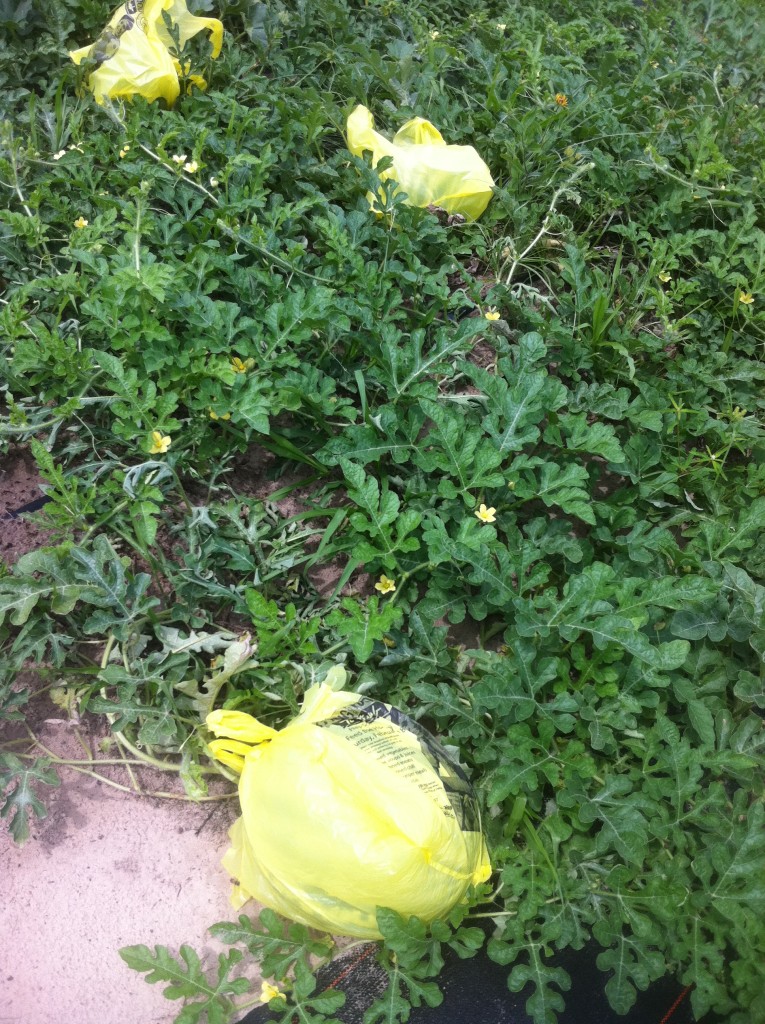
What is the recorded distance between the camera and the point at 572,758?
1.91 m

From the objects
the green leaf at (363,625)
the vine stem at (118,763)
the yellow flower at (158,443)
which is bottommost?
the vine stem at (118,763)

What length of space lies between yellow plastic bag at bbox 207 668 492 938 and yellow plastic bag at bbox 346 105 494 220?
196cm

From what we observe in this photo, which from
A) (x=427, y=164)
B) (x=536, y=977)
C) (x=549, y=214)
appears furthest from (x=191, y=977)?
(x=549, y=214)

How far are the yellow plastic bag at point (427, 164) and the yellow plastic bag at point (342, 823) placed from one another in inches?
77.2

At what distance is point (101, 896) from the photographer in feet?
6.18

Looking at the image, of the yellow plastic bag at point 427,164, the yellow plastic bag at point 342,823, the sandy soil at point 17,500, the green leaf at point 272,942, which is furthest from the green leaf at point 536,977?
the yellow plastic bag at point 427,164

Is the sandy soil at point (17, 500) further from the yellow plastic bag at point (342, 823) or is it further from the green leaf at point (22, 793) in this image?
the yellow plastic bag at point (342, 823)

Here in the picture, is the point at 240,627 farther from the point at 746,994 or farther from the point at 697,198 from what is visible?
the point at 697,198

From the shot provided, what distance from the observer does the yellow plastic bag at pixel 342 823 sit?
1.66 meters

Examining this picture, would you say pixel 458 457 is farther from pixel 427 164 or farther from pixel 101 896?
pixel 101 896

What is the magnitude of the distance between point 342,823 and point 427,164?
2324 millimetres

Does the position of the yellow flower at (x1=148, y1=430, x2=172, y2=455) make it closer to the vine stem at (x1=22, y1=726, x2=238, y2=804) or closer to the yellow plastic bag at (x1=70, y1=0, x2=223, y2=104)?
the vine stem at (x1=22, y1=726, x2=238, y2=804)

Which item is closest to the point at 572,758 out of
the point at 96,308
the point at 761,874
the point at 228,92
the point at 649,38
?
the point at 761,874

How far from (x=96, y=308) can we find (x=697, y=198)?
93.8 inches
